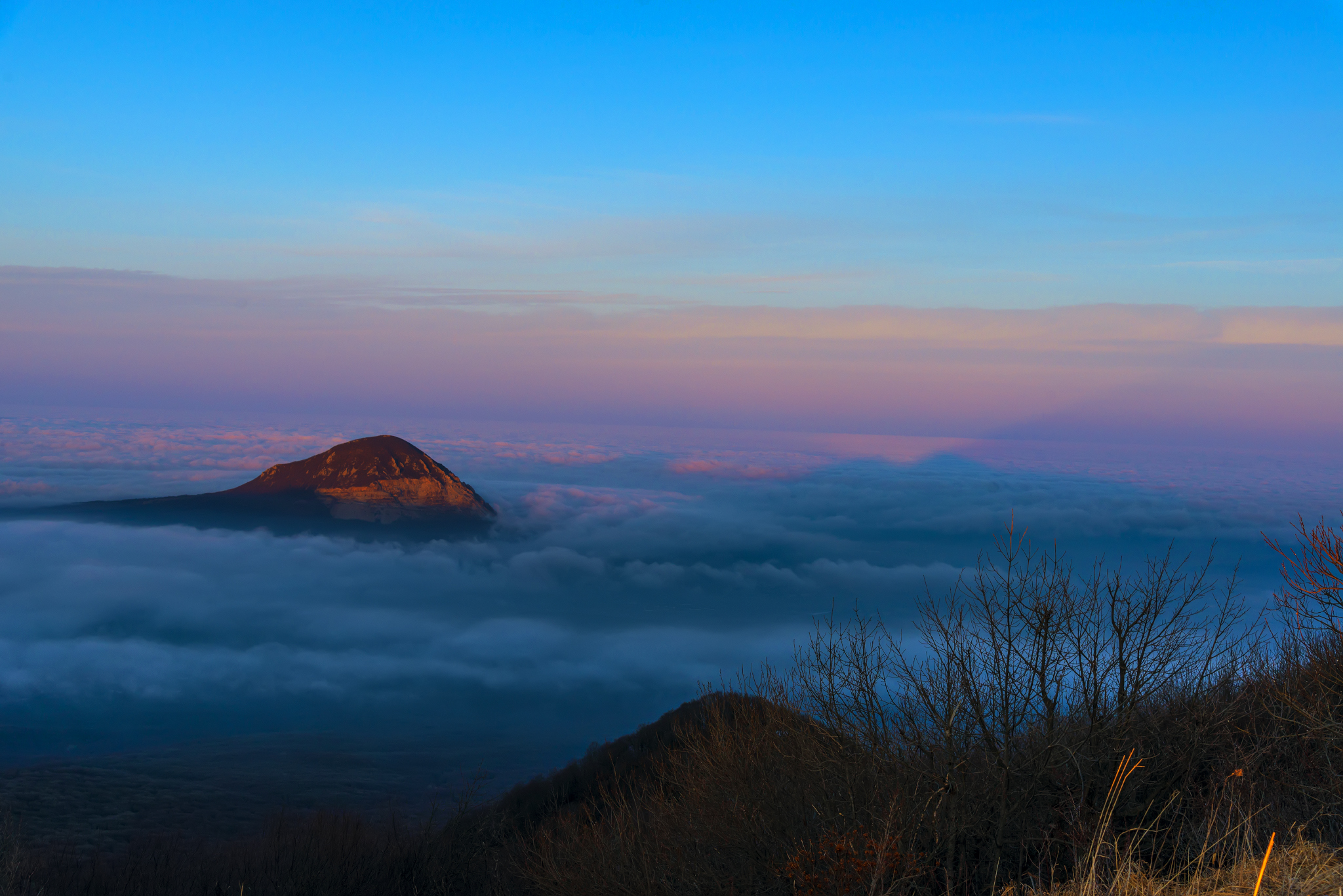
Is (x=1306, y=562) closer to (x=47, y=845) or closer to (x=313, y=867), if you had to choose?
(x=313, y=867)

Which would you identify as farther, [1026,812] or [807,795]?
[807,795]

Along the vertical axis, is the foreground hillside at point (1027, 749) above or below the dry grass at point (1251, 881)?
below

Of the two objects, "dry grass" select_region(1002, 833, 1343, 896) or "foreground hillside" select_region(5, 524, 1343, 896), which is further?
"foreground hillside" select_region(5, 524, 1343, 896)

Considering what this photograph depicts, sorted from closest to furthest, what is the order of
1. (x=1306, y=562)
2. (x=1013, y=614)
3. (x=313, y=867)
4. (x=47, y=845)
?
1. (x=1306, y=562)
2. (x=1013, y=614)
3. (x=313, y=867)
4. (x=47, y=845)

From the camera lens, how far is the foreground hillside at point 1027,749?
491 inches

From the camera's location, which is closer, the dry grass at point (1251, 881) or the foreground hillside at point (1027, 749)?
the dry grass at point (1251, 881)

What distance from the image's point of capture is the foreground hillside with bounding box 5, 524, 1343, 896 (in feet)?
40.9

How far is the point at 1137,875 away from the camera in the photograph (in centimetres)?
751

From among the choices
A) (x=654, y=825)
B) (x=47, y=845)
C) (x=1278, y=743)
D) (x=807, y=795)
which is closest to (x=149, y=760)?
(x=47, y=845)

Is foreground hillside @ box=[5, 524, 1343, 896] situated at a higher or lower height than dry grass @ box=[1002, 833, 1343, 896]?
lower

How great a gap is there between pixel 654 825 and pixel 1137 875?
753 inches

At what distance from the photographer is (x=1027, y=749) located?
16047 mm

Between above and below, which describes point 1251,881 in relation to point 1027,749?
above

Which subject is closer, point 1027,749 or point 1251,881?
point 1251,881
